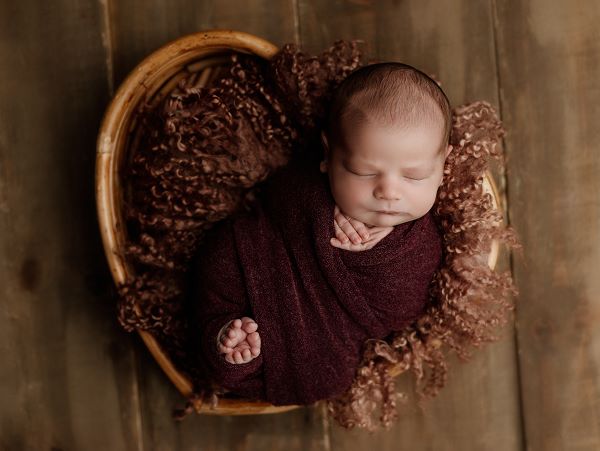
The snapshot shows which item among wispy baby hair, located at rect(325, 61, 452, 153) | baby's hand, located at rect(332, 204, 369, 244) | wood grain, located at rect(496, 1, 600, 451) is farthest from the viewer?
wood grain, located at rect(496, 1, 600, 451)

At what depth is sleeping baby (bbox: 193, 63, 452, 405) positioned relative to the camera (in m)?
1.09

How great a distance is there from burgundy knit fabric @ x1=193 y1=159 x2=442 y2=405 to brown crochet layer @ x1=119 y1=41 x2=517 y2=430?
51mm

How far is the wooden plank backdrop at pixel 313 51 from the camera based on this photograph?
1381 mm

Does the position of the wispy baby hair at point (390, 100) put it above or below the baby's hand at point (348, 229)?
above

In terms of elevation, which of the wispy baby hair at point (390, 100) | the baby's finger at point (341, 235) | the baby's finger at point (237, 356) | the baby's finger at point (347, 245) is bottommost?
the baby's finger at point (237, 356)

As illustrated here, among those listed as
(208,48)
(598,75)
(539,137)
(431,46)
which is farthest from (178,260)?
(598,75)

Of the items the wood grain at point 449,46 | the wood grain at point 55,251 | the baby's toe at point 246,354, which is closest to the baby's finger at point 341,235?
the baby's toe at point 246,354

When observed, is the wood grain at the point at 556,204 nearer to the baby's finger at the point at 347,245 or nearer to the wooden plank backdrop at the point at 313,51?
the wooden plank backdrop at the point at 313,51

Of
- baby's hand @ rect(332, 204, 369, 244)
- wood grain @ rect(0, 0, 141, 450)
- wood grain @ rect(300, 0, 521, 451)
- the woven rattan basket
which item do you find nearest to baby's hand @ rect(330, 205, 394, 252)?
baby's hand @ rect(332, 204, 369, 244)

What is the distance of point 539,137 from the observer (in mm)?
1386

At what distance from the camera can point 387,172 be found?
3.36 feet

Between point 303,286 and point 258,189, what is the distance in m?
0.22

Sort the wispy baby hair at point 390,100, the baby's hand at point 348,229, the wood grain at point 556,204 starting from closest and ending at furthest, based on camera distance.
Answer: the wispy baby hair at point 390,100
the baby's hand at point 348,229
the wood grain at point 556,204

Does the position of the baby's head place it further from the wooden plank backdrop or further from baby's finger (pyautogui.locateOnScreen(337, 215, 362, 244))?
the wooden plank backdrop
